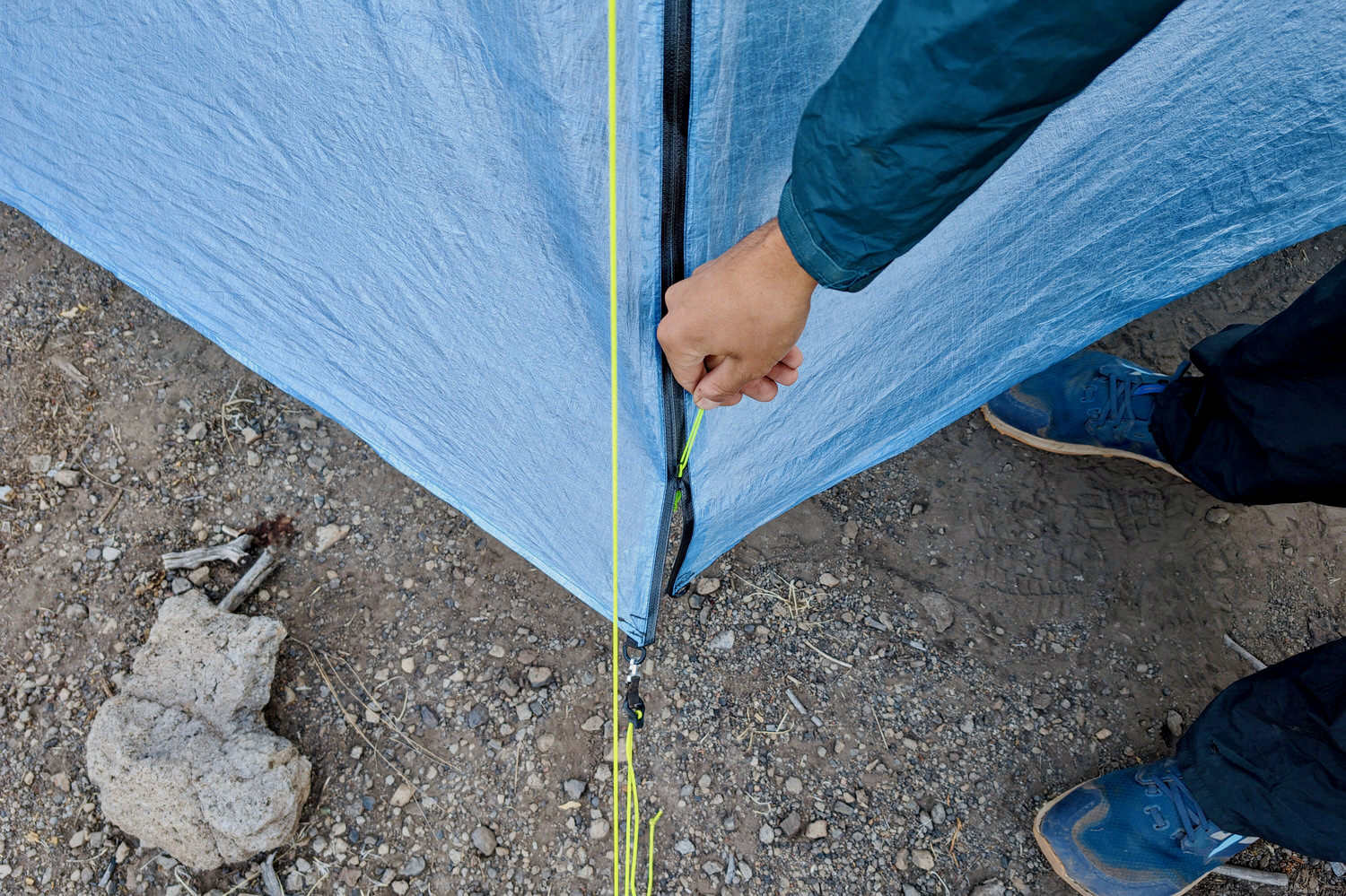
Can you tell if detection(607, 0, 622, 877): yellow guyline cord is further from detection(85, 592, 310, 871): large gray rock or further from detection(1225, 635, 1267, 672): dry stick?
detection(1225, 635, 1267, 672): dry stick

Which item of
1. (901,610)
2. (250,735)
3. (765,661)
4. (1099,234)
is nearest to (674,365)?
(1099,234)

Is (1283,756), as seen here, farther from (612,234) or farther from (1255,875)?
(612,234)

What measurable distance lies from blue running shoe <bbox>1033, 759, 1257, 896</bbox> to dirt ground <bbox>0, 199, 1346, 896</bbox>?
0.08 metres

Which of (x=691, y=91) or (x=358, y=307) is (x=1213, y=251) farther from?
(x=358, y=307)

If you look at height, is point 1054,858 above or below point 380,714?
below

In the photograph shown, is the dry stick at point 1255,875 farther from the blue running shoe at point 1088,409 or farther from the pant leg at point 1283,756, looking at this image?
the blue running shoe at point 1088,409

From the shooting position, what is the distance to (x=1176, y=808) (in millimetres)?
1612

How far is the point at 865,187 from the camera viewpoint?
0.75 m

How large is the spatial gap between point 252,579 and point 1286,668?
219cm

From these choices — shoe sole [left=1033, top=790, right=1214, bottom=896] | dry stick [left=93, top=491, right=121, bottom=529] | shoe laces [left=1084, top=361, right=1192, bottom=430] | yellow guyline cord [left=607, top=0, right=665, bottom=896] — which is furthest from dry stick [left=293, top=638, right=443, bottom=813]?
shoe laces [left=1084, top=361, right=1192, bottom=430]

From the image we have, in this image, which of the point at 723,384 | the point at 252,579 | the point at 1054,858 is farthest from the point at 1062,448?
the point at 252,579

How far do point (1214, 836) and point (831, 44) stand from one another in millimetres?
1697

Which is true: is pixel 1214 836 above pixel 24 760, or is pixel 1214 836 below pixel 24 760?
below

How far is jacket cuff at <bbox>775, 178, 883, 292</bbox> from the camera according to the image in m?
0.81
